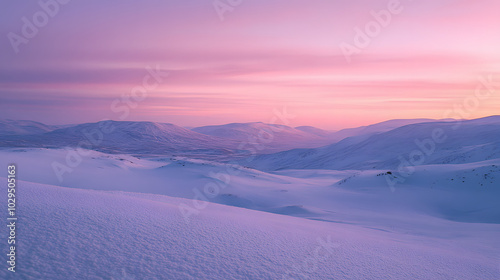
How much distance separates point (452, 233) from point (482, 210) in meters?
4.15

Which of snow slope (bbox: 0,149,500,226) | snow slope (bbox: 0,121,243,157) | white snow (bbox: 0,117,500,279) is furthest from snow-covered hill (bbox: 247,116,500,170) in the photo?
snow slope (bbox: 0,121,243,157)

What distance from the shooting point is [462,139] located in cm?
3900

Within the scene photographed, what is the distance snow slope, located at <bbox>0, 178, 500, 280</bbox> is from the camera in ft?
8.39

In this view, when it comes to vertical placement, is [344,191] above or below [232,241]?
above

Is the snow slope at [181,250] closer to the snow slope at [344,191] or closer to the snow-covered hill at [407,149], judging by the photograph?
the snow slope at [344,191]

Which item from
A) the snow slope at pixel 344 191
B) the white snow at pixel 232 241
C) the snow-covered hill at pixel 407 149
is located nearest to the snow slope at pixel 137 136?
the snow-covered hill at pixel 407 149

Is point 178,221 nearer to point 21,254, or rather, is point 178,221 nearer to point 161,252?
point 161,252

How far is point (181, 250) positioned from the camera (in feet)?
10.0

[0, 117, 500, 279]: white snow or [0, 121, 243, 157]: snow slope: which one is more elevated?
[0, 121, 243, 157]: snow slope

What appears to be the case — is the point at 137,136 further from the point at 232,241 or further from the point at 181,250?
the point at 181,250

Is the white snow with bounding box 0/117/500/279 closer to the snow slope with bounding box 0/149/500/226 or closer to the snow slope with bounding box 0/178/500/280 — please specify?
the snow slope with bounding box 0/178/500/280

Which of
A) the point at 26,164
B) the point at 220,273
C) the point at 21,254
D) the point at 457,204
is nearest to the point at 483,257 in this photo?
the point at 220,273

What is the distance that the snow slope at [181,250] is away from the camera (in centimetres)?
256

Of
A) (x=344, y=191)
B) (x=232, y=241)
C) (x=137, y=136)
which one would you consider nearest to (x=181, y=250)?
(x=232, y=241)
